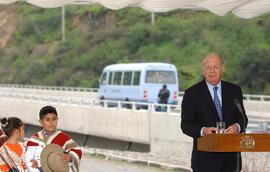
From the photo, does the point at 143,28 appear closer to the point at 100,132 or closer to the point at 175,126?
the point at 100,132

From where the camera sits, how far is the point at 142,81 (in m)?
32.6

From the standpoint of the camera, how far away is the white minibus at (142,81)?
107 feet

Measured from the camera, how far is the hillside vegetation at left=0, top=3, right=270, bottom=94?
200 ft

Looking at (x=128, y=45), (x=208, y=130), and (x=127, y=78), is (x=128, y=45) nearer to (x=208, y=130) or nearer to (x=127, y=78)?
(x=127, y=78)

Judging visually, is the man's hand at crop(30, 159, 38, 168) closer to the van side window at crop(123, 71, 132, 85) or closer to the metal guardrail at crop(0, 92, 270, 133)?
the metal guardrail at crop(0, 92, 270, 133)

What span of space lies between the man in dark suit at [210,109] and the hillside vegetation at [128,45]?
50.4 metres

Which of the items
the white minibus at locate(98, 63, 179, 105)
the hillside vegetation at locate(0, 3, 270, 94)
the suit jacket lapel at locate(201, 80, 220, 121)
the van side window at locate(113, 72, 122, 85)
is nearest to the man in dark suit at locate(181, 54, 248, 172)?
the suit jacket lapel at locate(201, 80, 220, 121)

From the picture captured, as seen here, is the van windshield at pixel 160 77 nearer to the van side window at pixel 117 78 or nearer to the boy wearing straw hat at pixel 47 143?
the van side window at pixel 117 78

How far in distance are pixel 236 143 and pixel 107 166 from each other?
11.6m

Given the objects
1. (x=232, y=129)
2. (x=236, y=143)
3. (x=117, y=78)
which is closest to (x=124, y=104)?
(x=117, y=78)

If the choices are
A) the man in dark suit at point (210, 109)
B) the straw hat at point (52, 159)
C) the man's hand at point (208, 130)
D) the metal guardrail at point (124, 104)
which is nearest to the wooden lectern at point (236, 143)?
the man's hand at point (208, 130)

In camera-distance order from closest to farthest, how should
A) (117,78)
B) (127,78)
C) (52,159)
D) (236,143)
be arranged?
(236,143)
(52,159)
(127,78)
(117,78)

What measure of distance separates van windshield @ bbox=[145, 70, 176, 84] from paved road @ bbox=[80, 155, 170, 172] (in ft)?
48.4

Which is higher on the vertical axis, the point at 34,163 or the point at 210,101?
the point at 210,101
